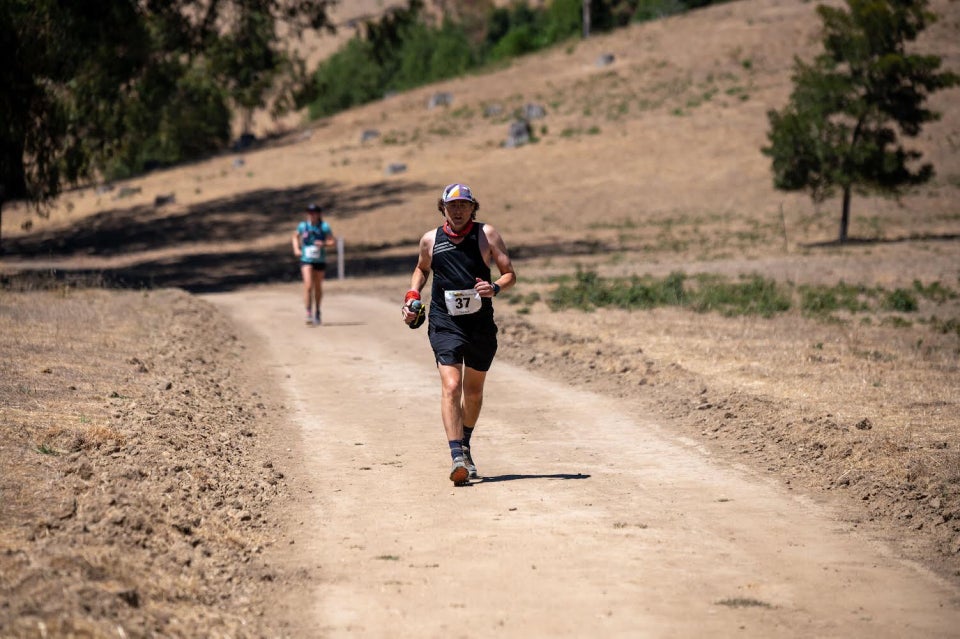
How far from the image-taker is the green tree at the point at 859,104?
3922cm

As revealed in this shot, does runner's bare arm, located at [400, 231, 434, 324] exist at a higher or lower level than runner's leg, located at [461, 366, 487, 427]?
higher

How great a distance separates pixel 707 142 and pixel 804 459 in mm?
51509

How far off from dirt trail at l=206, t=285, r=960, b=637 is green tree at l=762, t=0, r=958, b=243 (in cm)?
3000

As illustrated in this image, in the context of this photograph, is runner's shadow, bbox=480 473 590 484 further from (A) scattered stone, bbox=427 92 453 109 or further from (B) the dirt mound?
(A) scattered stone, bbox=427 92 453 109

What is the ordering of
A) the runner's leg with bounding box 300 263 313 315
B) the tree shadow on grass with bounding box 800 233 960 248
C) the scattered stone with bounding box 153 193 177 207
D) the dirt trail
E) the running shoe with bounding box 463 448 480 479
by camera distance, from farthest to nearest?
the scattered stone with bounding box 153 193 177 207 → the tree shadow on grass with bounding box 800 233 960 248 → the runner's leg with bounding box 300 263 313 315 → the running shoe with bounding box 463 448 480 479 → the dirt trail

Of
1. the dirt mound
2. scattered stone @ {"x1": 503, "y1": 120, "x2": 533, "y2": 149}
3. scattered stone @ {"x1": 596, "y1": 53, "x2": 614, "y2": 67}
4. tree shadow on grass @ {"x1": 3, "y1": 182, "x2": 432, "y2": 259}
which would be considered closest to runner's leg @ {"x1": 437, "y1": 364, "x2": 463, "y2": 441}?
the dirt mound

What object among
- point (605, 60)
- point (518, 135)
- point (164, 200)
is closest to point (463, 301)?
point (164, 200)

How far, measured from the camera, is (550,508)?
27.0 feet

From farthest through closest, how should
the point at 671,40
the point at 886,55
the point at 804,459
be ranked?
the point at 671,40, the point at 886,55, the point at 804,459

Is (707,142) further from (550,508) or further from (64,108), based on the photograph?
(550,508)

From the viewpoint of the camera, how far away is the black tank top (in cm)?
907

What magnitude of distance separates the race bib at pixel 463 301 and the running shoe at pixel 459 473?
1110mm

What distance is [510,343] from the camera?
17.7 m

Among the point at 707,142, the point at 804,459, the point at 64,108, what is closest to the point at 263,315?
the point at 64,108
